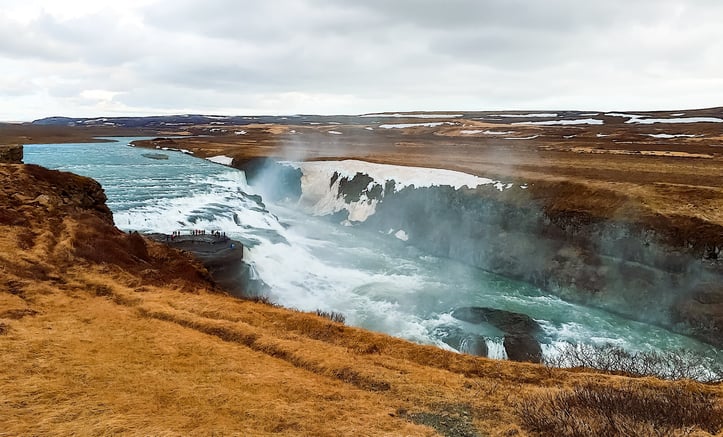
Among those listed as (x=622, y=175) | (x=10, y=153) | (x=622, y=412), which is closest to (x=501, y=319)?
(x=622, y=412)

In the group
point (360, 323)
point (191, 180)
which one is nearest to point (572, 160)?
point (360, 323)

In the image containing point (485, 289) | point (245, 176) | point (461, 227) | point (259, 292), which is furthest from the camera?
point (245, 176)

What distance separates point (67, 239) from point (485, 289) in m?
23.3

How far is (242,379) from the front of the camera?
10188 millimetres

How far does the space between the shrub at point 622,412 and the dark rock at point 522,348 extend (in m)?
10.5

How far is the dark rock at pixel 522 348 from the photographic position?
20469 mm

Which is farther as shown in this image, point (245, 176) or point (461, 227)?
point (245, 176)

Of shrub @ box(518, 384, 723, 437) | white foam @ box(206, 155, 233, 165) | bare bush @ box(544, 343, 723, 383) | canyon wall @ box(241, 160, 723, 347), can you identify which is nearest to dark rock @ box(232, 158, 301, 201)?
white foam @ box(206, 155, 233, 165)

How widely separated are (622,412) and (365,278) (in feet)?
75.1

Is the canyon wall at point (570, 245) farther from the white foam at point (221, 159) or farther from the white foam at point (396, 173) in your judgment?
the white foam at point (221, 159)

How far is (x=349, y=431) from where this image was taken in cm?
830

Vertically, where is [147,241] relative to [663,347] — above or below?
above

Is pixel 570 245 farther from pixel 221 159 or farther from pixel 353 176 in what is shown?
pixel 221 159

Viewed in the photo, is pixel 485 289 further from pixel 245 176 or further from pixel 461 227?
pixel 245 176
